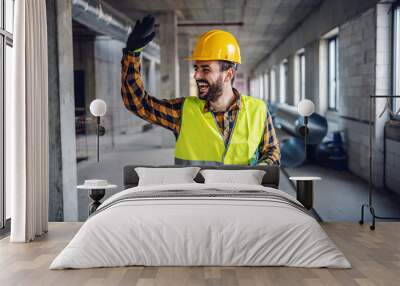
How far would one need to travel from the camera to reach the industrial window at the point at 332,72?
36.4 feet

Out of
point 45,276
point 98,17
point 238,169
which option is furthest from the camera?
point 98,17

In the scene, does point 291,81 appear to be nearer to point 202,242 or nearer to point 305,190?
point 305,190

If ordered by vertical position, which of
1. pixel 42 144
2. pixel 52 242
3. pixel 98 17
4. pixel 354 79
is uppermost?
pixel 98 17

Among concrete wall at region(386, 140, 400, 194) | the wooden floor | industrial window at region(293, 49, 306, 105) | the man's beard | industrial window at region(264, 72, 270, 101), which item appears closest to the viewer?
the wooden floor

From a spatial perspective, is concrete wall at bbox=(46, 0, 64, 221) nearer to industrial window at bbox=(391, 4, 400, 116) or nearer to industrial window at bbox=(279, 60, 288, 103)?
industrial window at bbox=(391, 4, 400, 116)

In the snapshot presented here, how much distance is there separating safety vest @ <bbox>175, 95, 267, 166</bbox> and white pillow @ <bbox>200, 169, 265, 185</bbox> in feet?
1.21

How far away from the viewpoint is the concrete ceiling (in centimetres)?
994

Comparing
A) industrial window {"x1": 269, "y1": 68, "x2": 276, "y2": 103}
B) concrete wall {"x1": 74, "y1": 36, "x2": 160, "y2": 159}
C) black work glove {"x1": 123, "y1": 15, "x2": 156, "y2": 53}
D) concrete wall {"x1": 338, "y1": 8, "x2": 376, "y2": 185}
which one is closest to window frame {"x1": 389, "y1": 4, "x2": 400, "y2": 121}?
concrete wall {"x1": 338, "y1": 8, "x2": 376, "y2": 185}

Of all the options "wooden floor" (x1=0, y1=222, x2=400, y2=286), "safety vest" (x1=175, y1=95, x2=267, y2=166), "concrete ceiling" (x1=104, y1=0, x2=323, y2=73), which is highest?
"concrete ceiling" (x1=104, y1=0, x2=323, y2=73)

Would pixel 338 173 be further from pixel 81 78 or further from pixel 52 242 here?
pixel 81 78

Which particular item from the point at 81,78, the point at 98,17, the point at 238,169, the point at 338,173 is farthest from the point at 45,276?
the point at 81,78

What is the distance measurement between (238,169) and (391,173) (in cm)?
258

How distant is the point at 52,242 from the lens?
577cm

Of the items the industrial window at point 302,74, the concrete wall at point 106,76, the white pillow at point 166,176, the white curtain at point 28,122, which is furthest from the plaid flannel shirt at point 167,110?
the concrete wall at point 106,76
